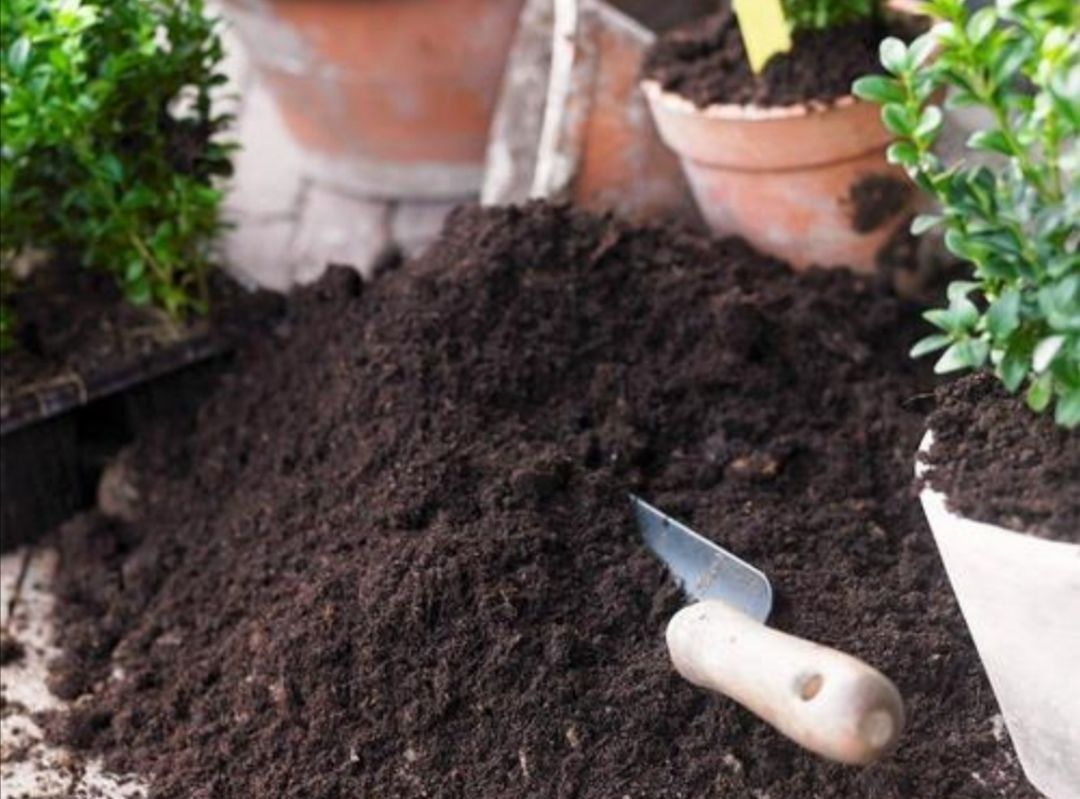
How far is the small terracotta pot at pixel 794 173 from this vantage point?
2.48 metres

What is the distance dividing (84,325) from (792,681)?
4.82 feet

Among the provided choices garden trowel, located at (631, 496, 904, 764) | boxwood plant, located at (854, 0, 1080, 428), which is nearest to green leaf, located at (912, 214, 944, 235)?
boxwood plant, located at (854, 0, 1080, 428)

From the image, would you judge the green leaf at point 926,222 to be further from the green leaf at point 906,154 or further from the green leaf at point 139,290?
the green leaf at point 139,290

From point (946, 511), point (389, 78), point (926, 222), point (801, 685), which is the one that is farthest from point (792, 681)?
point (389, 78)

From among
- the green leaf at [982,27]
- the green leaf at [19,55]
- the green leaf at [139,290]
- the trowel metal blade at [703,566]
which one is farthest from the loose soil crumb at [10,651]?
the green leaf at [982,27]

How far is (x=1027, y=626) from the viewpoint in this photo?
167cm

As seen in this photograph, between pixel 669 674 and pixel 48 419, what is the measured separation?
3.59 ft

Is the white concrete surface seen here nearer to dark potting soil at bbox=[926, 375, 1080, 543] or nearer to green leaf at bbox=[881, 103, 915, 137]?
dark potting soil at bbox=[926, 375, 1080, 543]

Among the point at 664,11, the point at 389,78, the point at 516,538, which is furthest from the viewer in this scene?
the point at 664,11

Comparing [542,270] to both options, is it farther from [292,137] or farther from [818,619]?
[292,137]

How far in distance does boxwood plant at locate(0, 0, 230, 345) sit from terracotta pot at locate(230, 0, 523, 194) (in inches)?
14.4

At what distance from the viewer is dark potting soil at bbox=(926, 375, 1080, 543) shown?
5.34 ft

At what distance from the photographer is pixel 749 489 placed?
7.27 feet

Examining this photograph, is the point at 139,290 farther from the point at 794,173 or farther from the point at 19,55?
the point at 794,173
